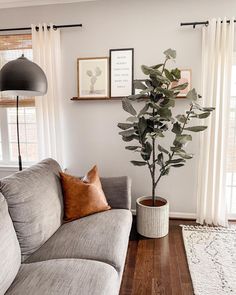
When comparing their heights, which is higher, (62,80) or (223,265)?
(62,80)

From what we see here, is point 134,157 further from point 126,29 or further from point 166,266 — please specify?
point 126,29

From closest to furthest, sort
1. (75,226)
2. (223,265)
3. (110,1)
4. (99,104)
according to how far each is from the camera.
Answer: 1. (75,226)
2. (223,265)
3. (110,1)
4. (99,104)

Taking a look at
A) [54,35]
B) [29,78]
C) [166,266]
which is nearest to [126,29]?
[54,35]

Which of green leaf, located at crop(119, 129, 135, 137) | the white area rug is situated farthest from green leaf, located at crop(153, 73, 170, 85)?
the white area rug

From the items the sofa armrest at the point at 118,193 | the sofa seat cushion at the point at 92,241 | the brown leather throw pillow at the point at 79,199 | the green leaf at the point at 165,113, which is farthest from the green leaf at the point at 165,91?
the sofa seat cushion at the point at 92,241

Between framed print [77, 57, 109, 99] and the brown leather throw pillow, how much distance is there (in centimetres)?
116

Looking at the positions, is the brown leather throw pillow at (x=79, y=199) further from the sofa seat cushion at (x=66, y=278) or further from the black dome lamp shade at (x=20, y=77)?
the black dome lamp shade at (x=20, y=77)

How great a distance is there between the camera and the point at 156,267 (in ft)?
7.16

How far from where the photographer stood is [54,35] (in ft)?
9.58

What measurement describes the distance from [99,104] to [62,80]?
0.54m

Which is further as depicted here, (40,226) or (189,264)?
(189,264)

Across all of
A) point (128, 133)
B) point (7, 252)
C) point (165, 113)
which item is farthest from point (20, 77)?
point (7, 252)

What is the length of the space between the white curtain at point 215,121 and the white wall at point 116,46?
134mm

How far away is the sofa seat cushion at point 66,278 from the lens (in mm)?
1294
